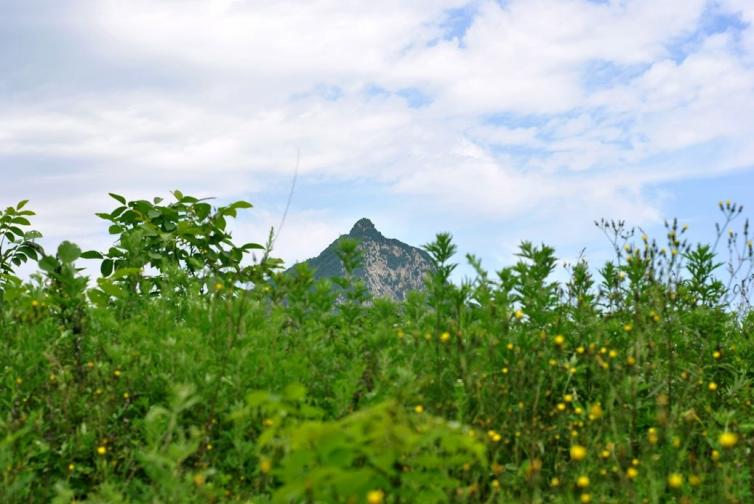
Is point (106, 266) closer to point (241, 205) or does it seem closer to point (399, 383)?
point (241, 205)

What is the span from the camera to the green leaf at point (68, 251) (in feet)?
18.4

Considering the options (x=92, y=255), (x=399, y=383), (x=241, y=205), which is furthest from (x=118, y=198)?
(x=399, y=383)

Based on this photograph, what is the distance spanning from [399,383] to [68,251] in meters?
2.90

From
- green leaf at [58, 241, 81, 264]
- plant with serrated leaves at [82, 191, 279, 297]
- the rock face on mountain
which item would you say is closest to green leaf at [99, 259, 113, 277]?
plant with serrated leaves at [82, 191, 279, 297]

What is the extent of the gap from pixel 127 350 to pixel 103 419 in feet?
2.62

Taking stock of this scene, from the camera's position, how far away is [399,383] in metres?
4.39

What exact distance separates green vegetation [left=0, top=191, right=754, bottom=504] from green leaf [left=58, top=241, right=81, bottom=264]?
14 millimetres

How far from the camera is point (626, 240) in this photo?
298 inches

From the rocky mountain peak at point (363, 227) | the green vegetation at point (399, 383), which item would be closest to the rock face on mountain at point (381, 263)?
the rocky mountain peak at point (363, 227)

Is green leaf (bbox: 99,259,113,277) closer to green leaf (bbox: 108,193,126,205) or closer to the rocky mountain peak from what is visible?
green leaf (bbox: 108,193,126,205)

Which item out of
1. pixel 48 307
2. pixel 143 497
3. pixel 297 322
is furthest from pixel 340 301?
pixel 143 497

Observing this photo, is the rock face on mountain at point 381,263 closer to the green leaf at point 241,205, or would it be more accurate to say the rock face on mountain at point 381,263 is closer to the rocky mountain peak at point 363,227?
the rocky mountain peak at point 363,227

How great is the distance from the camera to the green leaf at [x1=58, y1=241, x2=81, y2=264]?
221 inches

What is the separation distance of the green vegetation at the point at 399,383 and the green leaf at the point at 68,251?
1 cm
